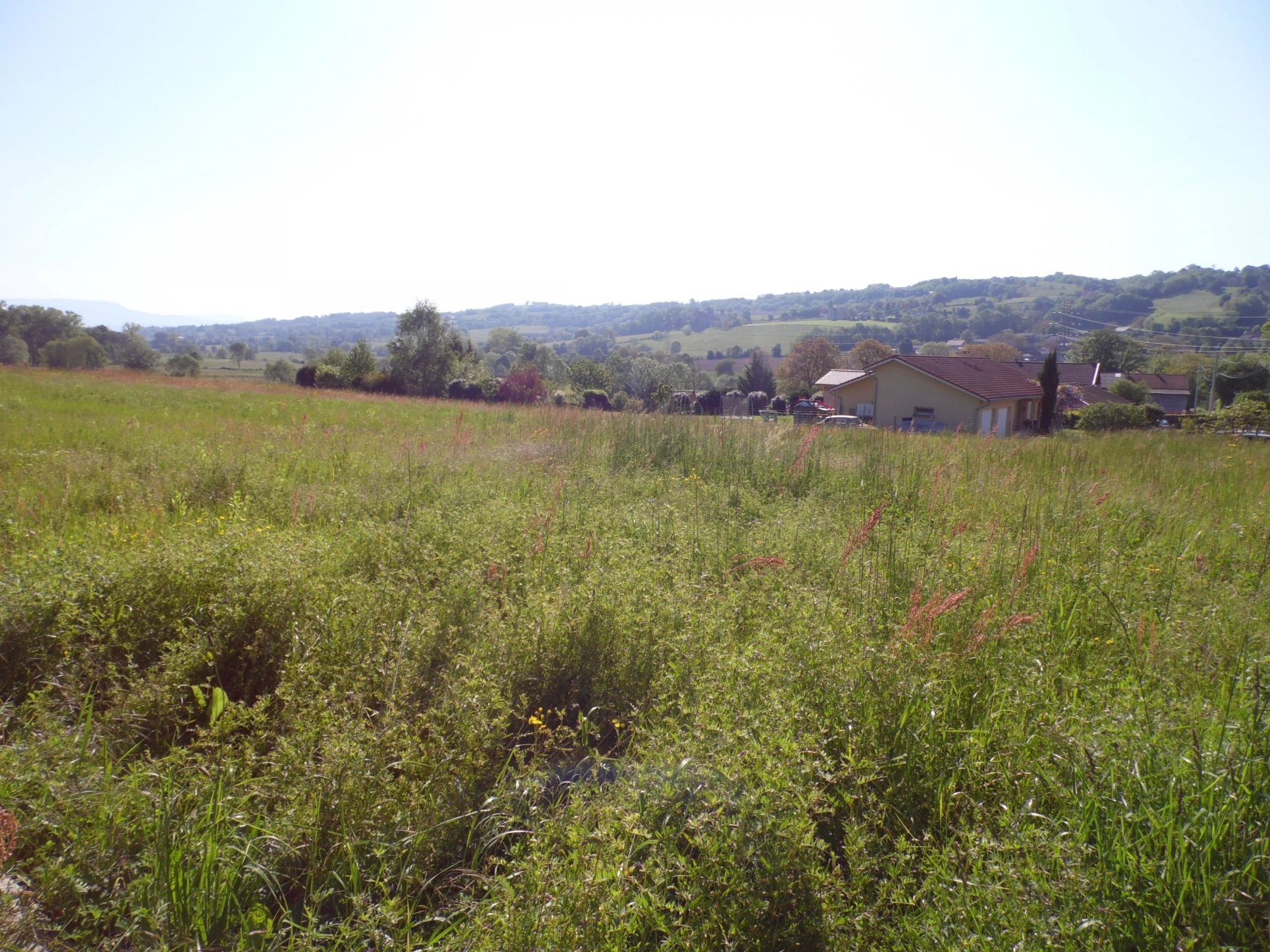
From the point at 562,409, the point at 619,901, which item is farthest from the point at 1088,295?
the point at 619,901

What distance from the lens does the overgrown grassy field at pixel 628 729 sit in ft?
6.49

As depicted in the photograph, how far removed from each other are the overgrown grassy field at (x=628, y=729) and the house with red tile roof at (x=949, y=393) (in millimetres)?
26584

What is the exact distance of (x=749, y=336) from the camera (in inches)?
5359

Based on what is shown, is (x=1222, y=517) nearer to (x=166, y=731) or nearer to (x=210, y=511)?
(x=166, y=731)

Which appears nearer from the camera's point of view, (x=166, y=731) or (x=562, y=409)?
(x=166, y=731)

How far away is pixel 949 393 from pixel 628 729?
3237 cm

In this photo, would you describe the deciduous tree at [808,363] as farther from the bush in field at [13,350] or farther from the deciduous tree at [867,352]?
the bush in field at [13,350]

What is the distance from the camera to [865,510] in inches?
261

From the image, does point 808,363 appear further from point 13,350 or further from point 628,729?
point 13,350

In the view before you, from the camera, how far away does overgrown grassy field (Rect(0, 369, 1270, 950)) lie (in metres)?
1.98

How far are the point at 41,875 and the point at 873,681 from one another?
315cm

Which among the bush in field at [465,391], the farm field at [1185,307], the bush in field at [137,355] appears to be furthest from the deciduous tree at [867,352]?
the farm field at [1185,307]

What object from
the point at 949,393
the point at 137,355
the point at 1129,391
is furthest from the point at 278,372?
the point at 1129,391

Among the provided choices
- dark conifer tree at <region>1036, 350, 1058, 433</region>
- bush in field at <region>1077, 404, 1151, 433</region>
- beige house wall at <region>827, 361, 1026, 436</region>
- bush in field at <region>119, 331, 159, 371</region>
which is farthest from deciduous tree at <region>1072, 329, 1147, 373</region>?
bush in field at <region>119, 331, 159, 371</region>
